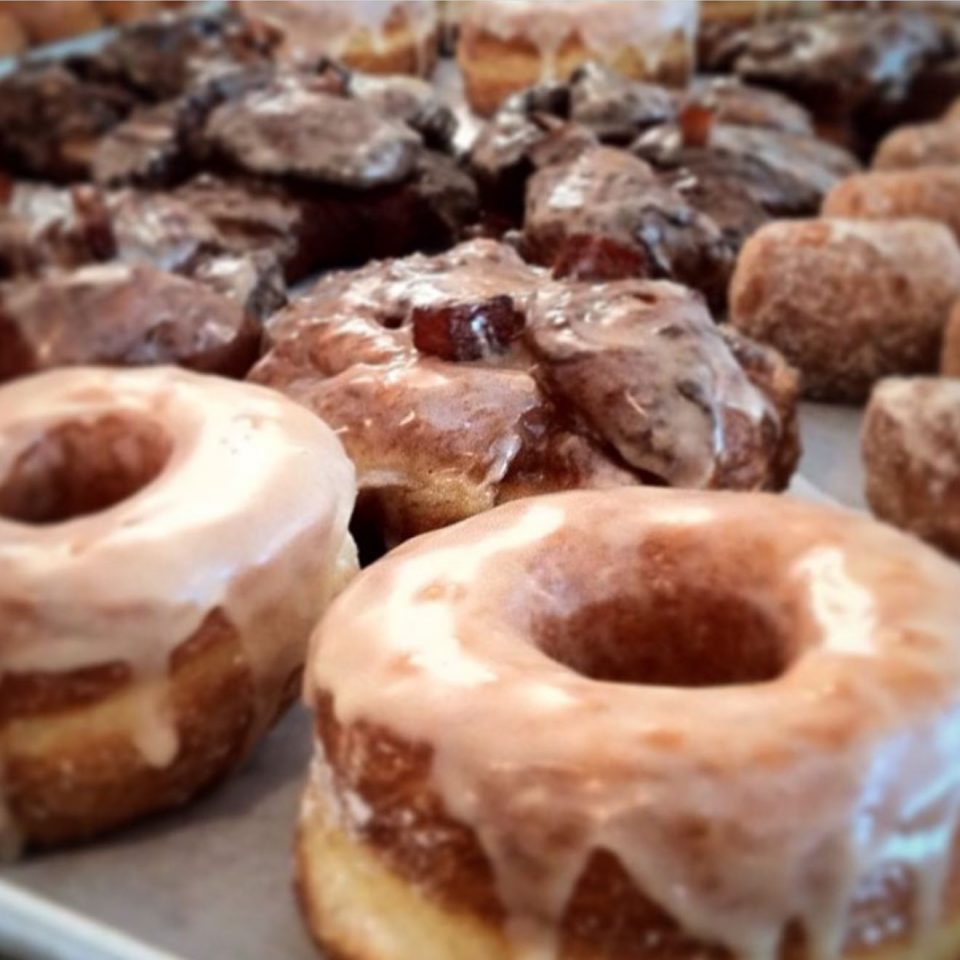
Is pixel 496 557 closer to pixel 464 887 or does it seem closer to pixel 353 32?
pixel 464 887

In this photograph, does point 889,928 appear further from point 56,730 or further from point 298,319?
point 298,319

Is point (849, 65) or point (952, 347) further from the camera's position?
point (849, 65)

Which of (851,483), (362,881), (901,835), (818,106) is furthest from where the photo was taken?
(818,106)

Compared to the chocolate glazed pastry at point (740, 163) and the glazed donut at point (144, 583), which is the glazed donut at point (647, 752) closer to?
the glazed donut at point (144, 583)

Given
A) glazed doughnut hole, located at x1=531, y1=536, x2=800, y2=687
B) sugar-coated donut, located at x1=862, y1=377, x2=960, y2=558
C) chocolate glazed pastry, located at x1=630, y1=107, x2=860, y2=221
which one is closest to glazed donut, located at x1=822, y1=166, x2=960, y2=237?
chocolate glazed pastry, located at x1=630, y1=107, x2=860, y2=221

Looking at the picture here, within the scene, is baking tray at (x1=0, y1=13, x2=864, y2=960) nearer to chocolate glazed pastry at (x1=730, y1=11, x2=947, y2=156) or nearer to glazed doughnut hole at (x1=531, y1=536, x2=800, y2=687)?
glazed doughnut hole at (x1=531, y1=536, x2=800, y2=687)

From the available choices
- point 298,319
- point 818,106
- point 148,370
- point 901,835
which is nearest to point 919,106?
point 818,106

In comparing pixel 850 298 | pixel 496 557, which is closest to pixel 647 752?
pixel 496 557
